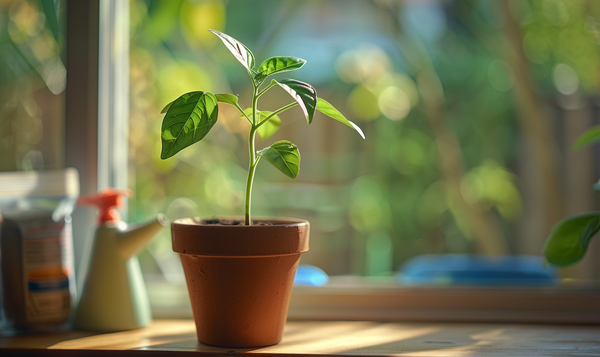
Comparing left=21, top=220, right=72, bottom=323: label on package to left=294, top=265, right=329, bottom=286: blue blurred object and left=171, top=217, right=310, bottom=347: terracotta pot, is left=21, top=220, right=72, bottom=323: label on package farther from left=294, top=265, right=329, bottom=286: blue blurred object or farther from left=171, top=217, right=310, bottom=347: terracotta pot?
left=294, top=265, right=329, bottom=286: blue blurred object

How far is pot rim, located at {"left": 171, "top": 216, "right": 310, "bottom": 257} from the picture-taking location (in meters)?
0.57

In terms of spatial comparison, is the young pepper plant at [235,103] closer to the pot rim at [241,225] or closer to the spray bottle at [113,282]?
the pot rim at [241,225]

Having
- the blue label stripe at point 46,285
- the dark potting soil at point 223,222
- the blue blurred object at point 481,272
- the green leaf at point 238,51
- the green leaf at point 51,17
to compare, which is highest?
the green leaf at point 51,17

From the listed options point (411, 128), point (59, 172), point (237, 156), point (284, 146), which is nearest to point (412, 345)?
point (284, 146)

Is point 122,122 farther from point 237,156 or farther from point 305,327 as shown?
point 237,156

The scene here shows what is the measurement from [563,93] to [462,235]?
0.79m

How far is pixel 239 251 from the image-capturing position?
0.57 m

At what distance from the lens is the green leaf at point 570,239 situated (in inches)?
25.4

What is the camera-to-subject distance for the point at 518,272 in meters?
1.30

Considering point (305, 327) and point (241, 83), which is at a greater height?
point (241, 83)

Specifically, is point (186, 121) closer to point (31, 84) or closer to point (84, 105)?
point (84, 105)

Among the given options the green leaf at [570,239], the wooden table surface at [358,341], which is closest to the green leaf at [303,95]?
the wooden table surface at [358,341]

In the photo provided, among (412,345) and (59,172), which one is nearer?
(412,345)

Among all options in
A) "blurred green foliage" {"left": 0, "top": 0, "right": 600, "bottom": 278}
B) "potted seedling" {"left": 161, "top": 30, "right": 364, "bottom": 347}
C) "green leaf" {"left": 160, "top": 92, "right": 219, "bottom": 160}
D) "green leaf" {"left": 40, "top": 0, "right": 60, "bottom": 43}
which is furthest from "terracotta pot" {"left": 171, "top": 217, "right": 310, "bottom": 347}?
"blurred green foliage" {"left": 0, "top": 0, "right": 600, "bottom": 278}
